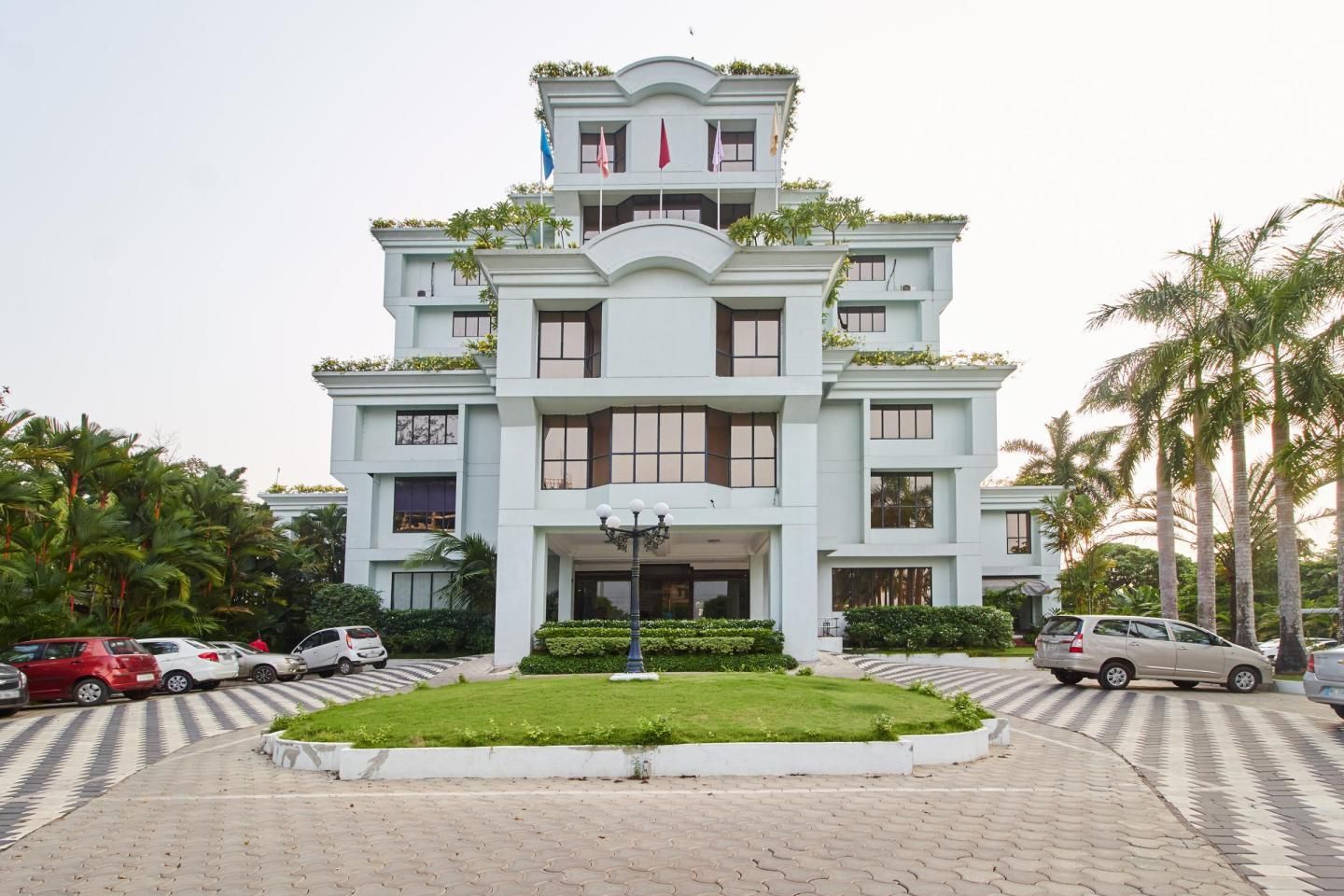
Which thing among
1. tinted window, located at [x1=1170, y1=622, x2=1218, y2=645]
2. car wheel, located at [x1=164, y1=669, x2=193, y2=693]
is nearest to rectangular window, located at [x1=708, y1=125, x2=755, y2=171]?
tinted window, located at [x1=1170, y1=622, x2=1218, y2=645]

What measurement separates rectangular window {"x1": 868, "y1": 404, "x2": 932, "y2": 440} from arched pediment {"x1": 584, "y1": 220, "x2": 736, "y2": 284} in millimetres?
11932

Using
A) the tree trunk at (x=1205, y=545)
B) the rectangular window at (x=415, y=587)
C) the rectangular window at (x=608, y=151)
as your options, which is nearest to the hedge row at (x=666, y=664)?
the tree trunk at (x=1205, y=545)

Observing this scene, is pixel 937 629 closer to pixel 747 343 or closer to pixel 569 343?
pixel 747 343

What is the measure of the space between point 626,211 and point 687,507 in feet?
42.7

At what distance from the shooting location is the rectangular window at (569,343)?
2800 cm

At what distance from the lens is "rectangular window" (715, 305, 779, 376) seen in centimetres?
2766

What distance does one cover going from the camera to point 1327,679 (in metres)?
15.8

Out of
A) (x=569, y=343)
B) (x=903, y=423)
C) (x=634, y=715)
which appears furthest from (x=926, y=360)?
(x=634, y=715)

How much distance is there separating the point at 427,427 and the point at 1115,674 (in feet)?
76.8

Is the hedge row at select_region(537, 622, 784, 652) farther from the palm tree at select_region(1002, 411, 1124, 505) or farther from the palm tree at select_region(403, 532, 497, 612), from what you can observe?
the palm tree at select_region(1002, 411, 1124, 505)

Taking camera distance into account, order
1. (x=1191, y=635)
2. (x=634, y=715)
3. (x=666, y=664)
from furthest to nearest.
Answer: (x=666, y=664)
(x=1191, y=635)
(x=634, y=715)

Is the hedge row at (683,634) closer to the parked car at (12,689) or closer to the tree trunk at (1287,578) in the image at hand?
the parked car at (12,689)

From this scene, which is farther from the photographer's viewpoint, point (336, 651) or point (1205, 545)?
point (336, 651)

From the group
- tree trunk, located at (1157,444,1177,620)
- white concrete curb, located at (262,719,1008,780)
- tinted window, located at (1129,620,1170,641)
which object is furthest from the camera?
tree trunk, located at (1157,444,1177,620)
